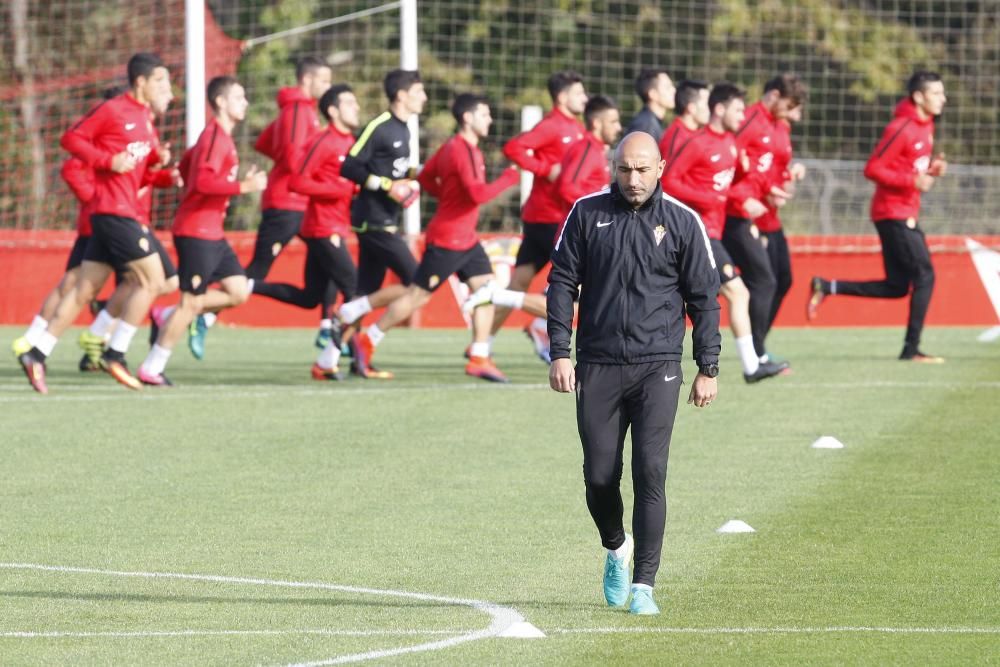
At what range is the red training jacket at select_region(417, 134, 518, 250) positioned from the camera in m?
15.8

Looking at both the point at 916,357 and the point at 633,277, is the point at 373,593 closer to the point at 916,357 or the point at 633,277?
the point at 633,277

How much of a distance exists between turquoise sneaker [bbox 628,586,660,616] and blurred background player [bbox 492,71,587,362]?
8.76m

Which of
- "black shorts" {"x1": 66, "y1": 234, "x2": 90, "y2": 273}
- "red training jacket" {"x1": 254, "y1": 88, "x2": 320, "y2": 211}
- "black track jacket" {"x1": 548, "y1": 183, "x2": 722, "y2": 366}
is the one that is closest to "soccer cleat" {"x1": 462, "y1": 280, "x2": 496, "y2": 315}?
"red training jacket" {"x1": 254, "y1": 88, "x2": 320, "y2": 211}

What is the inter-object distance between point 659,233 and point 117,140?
7.91 meters

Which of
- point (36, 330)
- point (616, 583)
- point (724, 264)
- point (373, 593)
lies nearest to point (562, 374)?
point (616, 583)

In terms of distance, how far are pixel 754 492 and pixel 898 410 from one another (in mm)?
3876

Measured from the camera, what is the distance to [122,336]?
A: 593 inches

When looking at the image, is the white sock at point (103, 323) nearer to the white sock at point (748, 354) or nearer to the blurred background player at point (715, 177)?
the blurred background player at point (715, 177)

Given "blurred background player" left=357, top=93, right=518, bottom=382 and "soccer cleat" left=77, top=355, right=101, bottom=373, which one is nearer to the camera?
"blurred background player" left=357, top=93, right=518, bottom=382

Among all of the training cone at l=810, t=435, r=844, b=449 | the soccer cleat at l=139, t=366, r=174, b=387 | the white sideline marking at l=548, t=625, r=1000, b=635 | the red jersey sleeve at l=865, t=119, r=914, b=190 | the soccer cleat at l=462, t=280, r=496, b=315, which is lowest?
the soccer cleat at l=139, t=366, r=174, b=387

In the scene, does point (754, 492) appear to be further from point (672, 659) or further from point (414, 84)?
point (414, 84)

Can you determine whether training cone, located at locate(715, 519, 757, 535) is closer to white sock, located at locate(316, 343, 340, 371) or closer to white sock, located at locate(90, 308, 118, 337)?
white sock, located at locate(316, 343, 340, 371)

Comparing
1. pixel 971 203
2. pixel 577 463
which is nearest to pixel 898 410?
pixel 577 463

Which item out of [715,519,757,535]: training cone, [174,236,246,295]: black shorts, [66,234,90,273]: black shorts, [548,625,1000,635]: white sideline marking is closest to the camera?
[548,625,1000,635]: white sideline marking
